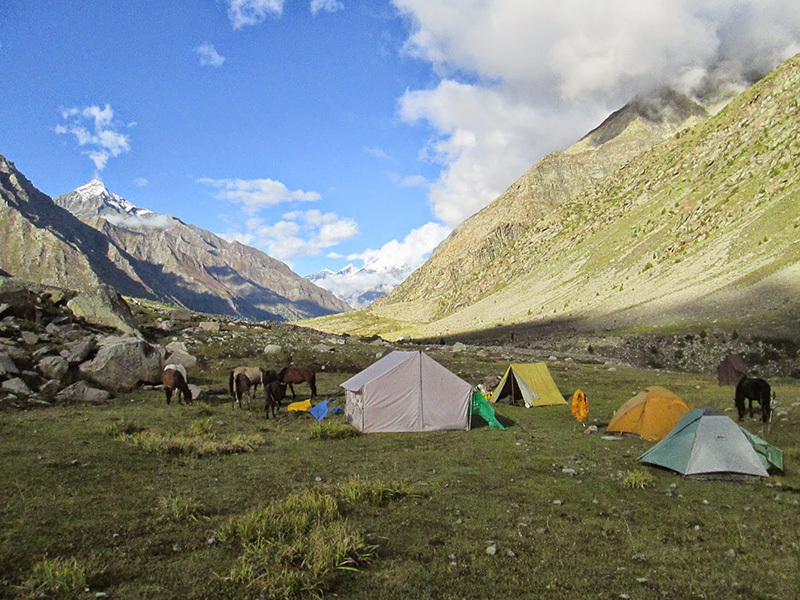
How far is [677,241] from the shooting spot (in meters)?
75.8

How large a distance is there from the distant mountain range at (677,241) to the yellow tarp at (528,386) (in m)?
25.3

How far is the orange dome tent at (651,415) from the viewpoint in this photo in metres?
16.5

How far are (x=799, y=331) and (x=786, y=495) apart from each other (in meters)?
35.3

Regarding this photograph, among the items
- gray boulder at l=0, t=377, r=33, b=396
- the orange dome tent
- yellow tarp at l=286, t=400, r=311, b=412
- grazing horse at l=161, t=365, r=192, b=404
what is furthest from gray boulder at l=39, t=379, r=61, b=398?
the orange dome tent

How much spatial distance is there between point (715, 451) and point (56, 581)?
13915 mm

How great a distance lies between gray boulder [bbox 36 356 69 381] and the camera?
21047 mm

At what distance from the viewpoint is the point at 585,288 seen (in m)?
85.2

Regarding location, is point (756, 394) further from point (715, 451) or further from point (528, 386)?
point (528, 386)

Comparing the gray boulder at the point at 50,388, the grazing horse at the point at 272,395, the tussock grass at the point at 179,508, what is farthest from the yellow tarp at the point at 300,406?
the tussock grass at the point at 179,508

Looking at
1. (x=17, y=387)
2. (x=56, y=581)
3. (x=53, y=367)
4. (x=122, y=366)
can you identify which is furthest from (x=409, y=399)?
(x=53, y=367)

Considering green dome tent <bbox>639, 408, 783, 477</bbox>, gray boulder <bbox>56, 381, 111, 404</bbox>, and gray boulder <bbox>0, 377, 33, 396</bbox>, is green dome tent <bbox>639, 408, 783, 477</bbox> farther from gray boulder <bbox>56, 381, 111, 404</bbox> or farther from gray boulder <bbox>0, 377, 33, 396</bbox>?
gray boulder <bbox>0, 377, 33, 396</bbox>

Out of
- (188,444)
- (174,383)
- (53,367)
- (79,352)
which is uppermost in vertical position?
(79,352)

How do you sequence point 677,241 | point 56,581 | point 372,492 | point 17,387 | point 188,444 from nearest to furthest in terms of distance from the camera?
1. point 56,581
2. point 372,492
3. point 188,444
4. point 17,387
5. point 677,241

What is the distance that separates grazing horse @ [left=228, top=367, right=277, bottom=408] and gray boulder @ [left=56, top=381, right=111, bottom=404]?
5.32 m
